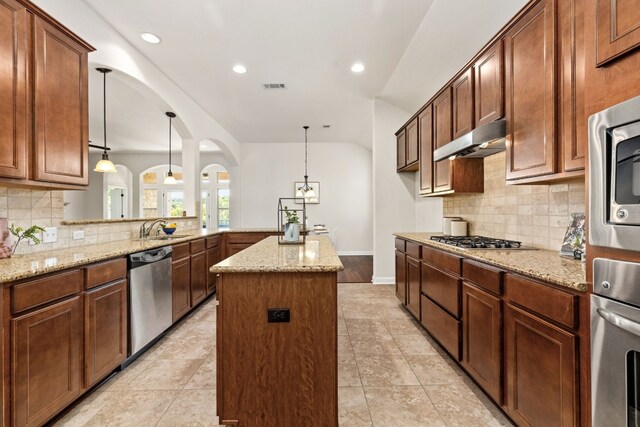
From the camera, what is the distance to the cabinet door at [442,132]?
2.88 metres

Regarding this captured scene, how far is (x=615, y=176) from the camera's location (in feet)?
3.30

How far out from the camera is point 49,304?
61.4 inches

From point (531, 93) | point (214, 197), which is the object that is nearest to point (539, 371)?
point (531, 93)

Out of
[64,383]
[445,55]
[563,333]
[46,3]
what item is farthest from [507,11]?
[64,383]

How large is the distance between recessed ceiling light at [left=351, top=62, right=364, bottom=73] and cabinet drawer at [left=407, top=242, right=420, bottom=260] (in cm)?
226

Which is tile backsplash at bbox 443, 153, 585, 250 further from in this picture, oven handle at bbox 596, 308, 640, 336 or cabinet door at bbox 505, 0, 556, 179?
oven handle at bbox 596, 308, 640, 336

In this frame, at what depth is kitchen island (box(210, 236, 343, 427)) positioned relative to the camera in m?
1.53

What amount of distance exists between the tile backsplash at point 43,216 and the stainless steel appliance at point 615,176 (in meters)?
3.24

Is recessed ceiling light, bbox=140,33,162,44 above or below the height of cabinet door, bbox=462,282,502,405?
above

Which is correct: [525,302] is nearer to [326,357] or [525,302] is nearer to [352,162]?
[326,357]

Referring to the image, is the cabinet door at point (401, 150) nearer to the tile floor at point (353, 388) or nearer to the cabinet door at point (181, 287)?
the tile floor at point (353, 388)

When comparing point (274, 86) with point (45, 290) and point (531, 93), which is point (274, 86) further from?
point (45, 290)

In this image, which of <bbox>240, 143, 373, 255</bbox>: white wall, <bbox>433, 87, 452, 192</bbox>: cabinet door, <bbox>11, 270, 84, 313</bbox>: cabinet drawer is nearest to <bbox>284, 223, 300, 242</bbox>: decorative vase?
<bbox>11, 270, 84, 313</bbox>: cabinet drawer

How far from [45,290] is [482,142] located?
9.52 ft
